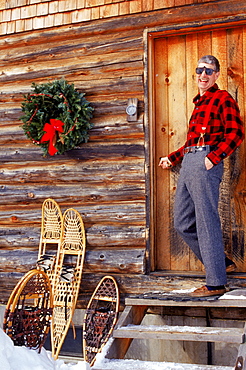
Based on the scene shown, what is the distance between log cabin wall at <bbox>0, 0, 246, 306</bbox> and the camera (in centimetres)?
486

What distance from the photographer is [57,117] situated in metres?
4.99

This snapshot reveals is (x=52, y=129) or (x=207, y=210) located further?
(x=52, y=129)

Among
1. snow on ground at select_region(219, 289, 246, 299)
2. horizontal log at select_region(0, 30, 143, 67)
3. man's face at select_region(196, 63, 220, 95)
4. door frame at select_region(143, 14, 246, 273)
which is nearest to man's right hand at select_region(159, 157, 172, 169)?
door frame at select_region(143, 14, 246, 273)

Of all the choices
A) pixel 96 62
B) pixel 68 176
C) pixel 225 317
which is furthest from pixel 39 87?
pixel 225 317

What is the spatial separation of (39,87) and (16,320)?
2.60 m

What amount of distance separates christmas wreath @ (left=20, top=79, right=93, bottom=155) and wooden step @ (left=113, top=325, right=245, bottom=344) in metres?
Result: 2.14

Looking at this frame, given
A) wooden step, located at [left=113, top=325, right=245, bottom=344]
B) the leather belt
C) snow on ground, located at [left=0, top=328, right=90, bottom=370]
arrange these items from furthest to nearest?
1. the leather belt
2. wooden step, located at [left=113, top=325, right=245, bottom=344]
3. snow on ground, located at [left=0, top=328, right=90, bottom=370]

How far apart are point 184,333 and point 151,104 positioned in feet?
7.94

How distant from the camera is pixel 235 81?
4727 millimetres

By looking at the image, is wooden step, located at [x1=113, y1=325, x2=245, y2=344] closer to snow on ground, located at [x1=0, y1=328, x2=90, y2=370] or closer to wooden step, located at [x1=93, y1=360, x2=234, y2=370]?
wooden step, located at [x1=93, y1=360, x2=234, y2=370]

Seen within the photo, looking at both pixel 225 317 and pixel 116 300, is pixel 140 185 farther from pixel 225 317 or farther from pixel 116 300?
pixel 225 317

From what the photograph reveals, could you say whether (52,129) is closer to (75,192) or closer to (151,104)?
(75,192)

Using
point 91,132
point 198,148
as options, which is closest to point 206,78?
point 198,148

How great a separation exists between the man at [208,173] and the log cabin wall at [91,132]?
67 centimetres
